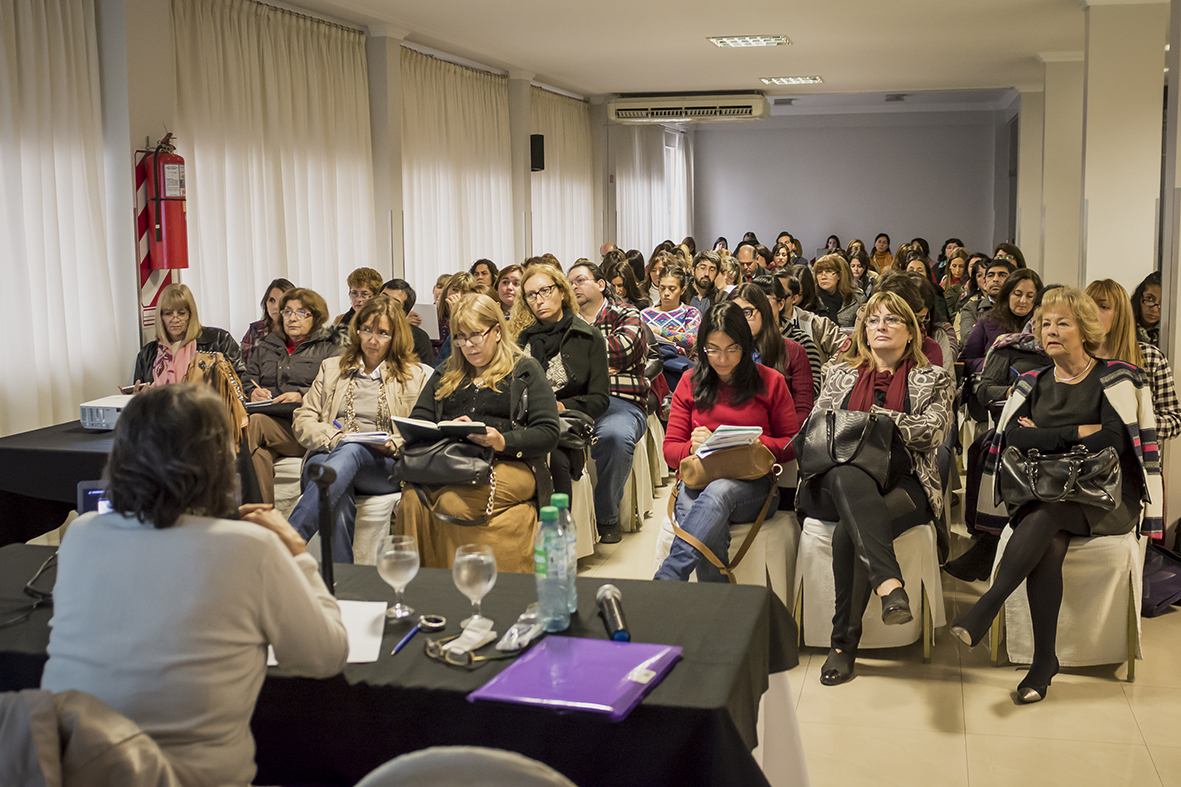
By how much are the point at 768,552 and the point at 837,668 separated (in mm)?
475

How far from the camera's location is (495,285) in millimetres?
7098

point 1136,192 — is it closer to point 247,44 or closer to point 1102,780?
point 1102,780

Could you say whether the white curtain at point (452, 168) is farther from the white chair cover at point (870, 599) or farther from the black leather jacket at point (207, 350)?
the white chair cover at point (870, 599)

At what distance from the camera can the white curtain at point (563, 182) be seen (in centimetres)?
1102

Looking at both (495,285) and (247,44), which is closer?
(247,44)

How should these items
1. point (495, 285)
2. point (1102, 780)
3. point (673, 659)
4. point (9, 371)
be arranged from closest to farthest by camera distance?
point (673, 659)
point (1102, 780)
point (9, 371)
point (495, 285)

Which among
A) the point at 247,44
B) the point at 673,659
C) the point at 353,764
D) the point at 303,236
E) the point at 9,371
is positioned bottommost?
the point at 353,764

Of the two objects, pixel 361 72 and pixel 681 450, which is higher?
pixel 361 72

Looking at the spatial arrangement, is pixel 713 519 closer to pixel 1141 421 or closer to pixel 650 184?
pixel 1141 421

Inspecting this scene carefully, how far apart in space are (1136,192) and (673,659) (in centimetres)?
613

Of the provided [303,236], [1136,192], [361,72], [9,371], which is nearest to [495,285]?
[303,236]

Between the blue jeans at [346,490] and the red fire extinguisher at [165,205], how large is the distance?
189 cm

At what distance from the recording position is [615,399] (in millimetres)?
5297

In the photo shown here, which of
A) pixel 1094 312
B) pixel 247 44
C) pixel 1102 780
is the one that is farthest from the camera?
pixel 247 44
